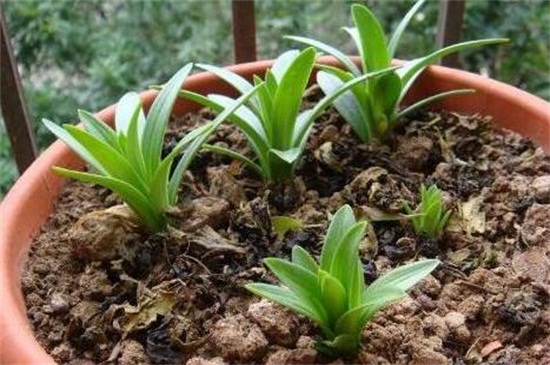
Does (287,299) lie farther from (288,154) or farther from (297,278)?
(288,154)

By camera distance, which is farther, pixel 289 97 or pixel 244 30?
pixel 244 30

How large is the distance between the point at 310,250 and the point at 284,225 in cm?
5

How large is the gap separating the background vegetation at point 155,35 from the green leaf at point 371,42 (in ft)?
2.42

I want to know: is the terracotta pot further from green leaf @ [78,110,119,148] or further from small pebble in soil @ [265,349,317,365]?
small pebble in soil @ [265,349,317,365]

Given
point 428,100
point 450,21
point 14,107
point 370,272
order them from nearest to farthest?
1. point 370,272
2. point 428,100
3. point 14,107
4. point 450,21

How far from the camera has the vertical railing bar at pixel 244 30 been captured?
1188 mm

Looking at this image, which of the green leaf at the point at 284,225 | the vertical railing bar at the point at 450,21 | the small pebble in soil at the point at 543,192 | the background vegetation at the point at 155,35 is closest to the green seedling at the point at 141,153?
the green leaf at the point at 284,225

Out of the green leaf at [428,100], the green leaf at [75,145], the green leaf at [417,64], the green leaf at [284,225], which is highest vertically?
the green leaf at [417,64]

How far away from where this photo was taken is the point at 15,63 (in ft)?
3.57

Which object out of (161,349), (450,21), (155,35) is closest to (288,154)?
(161,349)

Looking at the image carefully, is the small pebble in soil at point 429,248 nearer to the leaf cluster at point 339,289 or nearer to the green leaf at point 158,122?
the leaf cluster at point 339,289

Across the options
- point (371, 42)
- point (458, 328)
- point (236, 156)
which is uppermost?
point (371, 42)

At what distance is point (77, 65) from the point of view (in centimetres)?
173

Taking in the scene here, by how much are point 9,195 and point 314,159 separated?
347mm
